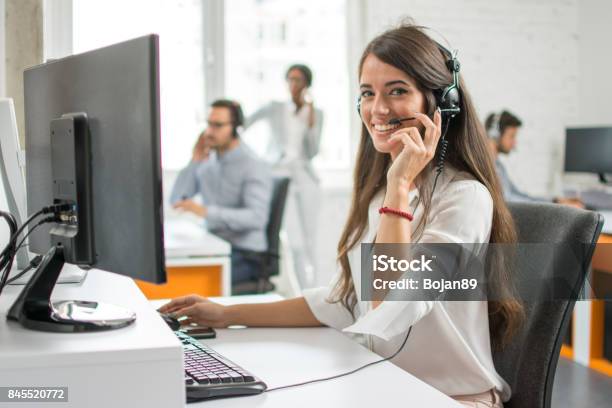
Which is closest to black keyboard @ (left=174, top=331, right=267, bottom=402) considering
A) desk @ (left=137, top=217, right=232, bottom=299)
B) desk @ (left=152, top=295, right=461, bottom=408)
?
desk @ (left=152, top=295, right=461, bottom=408)

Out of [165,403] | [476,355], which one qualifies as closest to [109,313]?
[165,403]

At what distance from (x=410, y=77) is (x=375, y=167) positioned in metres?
0.25

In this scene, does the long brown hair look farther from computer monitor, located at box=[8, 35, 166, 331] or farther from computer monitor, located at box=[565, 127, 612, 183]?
computer monitor, located at box=[565, 127, 612, 183]

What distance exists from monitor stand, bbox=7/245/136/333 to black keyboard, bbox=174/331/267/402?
135 mm

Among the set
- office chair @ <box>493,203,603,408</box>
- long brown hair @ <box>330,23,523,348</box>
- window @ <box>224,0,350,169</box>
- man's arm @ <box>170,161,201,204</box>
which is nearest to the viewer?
office chair @ <box>493,203,603,408</box>

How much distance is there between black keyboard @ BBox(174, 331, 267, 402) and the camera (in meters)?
0.99

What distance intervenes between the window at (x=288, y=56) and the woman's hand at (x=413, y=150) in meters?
3.70

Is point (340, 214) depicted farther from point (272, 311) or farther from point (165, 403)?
point (165, 403)

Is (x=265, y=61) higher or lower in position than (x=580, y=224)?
higher

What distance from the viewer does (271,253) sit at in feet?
11.4

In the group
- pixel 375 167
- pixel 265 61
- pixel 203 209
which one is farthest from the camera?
pixel 265 61

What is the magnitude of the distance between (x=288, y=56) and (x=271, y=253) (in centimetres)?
214

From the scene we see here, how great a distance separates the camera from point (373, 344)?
4.58 feet

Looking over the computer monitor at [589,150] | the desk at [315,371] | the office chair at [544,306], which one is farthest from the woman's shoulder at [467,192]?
the computer monitor at [589,150]
